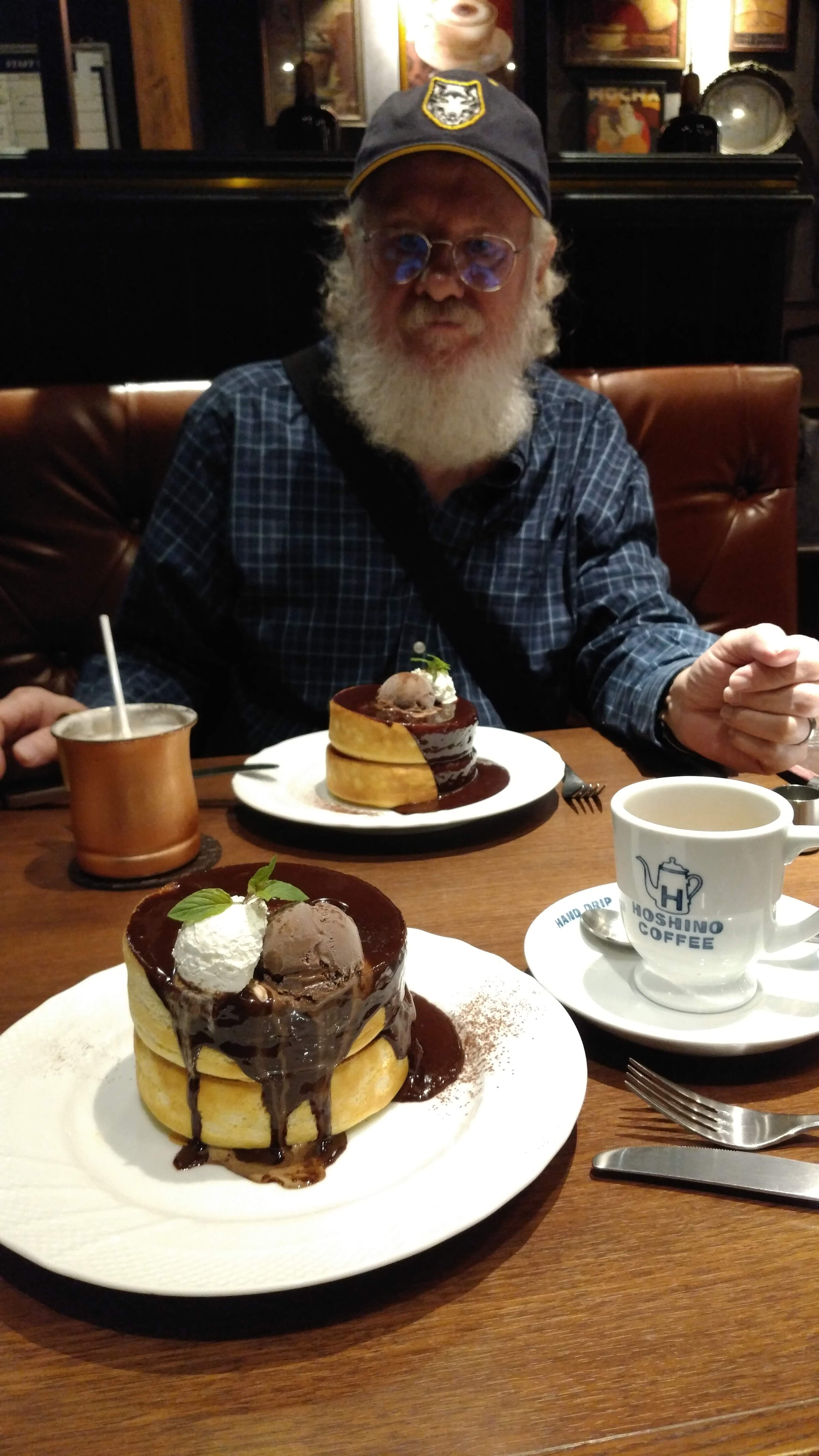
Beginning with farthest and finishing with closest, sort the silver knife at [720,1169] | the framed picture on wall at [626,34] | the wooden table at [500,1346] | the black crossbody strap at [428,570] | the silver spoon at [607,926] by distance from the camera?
the framed picture on wall at [626,34], the black crossbody strap at [428,570], the silver spoon at [607,926], the silver knife at [720,1169], the wooden table at [500,1346]

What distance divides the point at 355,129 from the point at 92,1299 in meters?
3.19

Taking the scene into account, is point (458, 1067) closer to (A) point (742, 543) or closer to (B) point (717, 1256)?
(B) point (717, 1256)

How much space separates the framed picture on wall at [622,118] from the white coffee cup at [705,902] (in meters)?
2.97

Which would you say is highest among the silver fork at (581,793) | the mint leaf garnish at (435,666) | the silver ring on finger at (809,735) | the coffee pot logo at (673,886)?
the coffee pot logo at (673,886)

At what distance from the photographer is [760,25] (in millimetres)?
3256

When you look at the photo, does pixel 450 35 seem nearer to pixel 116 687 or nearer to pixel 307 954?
pixel 116 687

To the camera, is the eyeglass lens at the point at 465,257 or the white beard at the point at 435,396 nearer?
the eyeglass lens at the point at 465,257

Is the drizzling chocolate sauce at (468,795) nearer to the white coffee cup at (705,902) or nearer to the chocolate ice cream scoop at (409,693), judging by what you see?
the chocolate ice cream scoop at (409,693)

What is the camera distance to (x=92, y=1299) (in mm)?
539

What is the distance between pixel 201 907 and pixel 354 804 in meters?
0.67

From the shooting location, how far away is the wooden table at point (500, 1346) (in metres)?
0.45

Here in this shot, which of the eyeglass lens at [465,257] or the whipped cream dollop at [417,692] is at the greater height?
the eyeglass lens at [465,257]

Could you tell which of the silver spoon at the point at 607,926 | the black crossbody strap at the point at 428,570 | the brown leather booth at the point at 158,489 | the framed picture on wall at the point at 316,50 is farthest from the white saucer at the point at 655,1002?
the framed picture on wall at the point at 316,50

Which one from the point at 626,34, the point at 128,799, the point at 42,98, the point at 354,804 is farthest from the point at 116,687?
the point at 626,34
